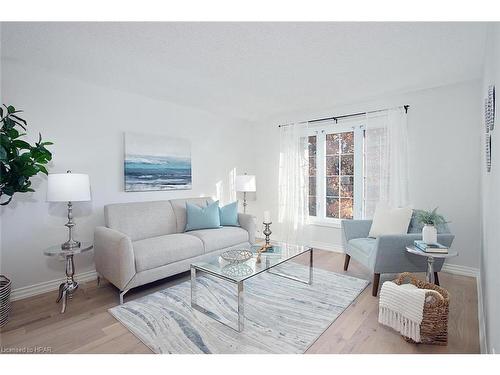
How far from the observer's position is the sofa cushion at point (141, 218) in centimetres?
298

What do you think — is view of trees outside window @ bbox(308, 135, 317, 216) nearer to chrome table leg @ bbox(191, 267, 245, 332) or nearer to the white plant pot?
the white plant pot

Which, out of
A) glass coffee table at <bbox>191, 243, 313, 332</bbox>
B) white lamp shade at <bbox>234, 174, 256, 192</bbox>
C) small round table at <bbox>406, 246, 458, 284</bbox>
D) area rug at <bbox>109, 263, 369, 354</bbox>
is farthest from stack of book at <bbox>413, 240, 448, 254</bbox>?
white lamp shade at <bbox>234, 174, 256, 192</bbox>

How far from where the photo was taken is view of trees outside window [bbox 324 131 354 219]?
402cm

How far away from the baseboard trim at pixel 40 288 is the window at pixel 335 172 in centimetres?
332

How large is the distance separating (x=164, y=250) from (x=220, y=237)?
0.78 meters

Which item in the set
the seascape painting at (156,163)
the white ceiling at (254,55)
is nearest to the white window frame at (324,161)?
the white ceiling at (254,55)

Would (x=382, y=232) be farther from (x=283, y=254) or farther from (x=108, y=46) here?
(x=108, y=46)

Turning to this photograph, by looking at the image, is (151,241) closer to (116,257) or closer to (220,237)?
(116,257)

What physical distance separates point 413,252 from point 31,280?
372cm

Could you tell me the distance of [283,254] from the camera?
2.67 metres

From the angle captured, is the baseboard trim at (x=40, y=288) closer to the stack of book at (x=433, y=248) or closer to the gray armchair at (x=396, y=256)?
the gray armchair at (x=396, y=256)

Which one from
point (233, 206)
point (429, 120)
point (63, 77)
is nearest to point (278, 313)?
point (233, 206)
